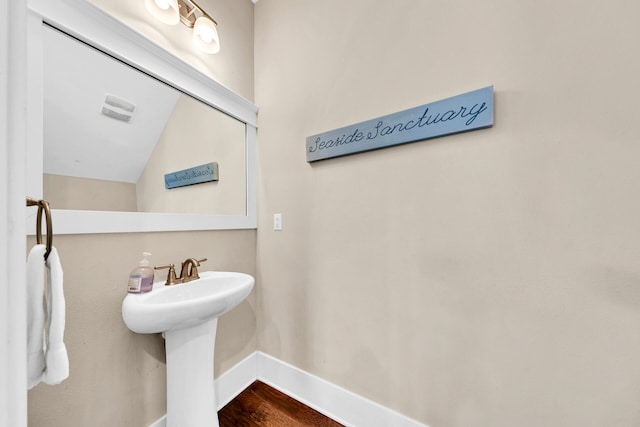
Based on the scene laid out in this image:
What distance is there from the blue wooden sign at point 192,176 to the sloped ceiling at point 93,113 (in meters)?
0.14

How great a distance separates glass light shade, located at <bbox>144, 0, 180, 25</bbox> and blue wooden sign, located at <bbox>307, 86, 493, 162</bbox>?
86cm

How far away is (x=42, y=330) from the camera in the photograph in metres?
0.53

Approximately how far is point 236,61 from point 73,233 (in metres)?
1.33

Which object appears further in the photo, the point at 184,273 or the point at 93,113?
the point at 184,273

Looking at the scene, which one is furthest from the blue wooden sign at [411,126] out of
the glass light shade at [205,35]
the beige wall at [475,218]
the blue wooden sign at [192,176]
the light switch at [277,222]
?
the glass light shade at [205,35]

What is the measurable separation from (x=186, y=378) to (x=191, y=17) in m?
1.79

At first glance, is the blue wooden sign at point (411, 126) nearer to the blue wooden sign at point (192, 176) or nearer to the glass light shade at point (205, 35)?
the blue wooden sign at point (192, 176)

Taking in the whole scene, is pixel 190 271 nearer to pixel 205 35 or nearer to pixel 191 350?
pixel 191 350

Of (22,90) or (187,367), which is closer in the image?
(22,90)

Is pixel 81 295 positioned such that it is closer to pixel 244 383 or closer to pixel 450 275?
pixel 244 383

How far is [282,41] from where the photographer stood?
1.62 meters

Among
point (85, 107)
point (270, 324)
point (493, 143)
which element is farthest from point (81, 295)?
point (493, 143)

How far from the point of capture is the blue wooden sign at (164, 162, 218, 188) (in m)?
1.32

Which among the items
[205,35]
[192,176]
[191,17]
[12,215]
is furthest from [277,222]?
[12,215]
